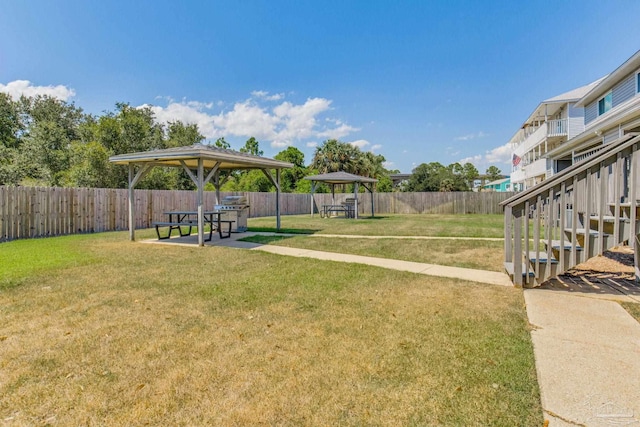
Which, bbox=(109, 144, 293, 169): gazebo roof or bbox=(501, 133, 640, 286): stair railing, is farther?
bbox=(109, 144, 293, 169): gazebo roof

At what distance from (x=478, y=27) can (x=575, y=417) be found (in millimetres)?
15515

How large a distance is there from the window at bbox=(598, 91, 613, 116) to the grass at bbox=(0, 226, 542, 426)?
13978 mm

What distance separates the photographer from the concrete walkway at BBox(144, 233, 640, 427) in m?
1.93

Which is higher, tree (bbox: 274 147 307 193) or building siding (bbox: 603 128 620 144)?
tree (bbox: 274 147 307 193)

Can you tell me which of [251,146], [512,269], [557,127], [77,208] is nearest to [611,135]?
[512,269]

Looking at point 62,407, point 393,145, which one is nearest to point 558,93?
point 393,145

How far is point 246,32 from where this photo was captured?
14.7 meters

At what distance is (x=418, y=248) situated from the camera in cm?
796

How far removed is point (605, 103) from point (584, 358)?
16.1 metres

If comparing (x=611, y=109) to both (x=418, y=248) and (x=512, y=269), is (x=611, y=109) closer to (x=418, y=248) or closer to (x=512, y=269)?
(x=418, y=248)

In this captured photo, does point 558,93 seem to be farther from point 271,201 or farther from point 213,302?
point 213,302

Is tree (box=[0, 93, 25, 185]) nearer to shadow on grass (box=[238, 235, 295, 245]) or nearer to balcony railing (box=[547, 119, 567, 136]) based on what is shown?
shadow on grass (box=[238, 235, 295, 245])

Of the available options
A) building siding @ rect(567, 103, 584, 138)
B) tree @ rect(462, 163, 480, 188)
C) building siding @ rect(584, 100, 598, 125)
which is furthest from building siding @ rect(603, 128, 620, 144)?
tree @ rect(462, 163, 480, 188)

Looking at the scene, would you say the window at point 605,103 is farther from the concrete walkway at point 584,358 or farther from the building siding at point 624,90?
the concrete walkway at point 584,358
